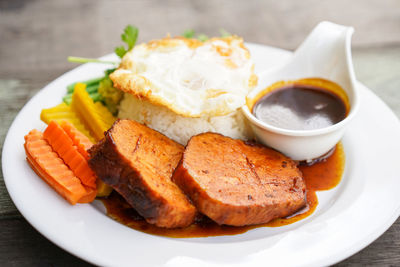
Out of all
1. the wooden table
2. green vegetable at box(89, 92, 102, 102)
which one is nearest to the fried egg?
green vegetable at box(89, 92, 102, 102)

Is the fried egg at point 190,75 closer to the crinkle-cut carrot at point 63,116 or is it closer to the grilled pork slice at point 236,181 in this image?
the grilled pork slice at point 236,181

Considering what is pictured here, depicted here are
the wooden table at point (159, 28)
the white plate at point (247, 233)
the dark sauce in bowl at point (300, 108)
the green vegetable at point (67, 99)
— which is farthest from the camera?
the wooden table at point (159, 28)

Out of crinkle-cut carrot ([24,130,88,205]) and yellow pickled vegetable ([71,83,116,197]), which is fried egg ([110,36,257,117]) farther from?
crinkle-cut carrot ([24,130,88,205])

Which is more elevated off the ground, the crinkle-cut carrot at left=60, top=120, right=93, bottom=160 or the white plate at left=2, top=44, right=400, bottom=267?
the crinkle-cut carrot at left=60, top=120, right=93, bottom=160

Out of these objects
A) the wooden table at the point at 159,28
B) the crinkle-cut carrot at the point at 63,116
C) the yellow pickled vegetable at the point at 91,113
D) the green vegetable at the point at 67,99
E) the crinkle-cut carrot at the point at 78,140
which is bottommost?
the wooden table at the point at 159,28

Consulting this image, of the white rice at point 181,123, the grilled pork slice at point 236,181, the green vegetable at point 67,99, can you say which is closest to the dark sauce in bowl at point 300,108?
the white rice at point 181,123

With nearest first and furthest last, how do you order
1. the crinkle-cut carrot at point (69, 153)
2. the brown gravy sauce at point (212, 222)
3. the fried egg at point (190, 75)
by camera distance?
the brown gravy sauce at point (212, 222), the crinkle-cut carrot at point (69, 153), the fried egg at point (190, 75)

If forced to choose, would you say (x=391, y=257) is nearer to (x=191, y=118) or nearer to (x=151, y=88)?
(x=191, y=118)
